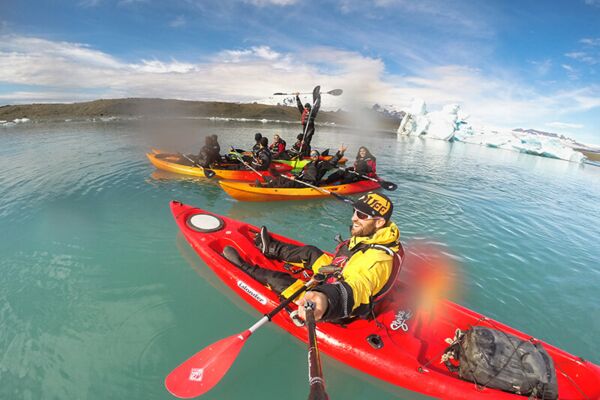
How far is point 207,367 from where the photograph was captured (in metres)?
2.96

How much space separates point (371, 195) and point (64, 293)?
18.3 feet

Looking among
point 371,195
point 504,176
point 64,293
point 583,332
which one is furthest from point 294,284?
point 504,176

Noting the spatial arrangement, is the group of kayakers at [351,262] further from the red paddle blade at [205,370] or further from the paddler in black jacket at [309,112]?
the paddler in black jacket at [309,112]

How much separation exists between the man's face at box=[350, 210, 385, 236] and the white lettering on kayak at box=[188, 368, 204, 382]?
2.34 meters

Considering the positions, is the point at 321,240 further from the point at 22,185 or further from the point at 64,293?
the point at 22,185

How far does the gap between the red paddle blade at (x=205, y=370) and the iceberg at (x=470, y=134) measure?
49695 mm

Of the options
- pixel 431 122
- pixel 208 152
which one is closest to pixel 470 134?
pixel 431 122

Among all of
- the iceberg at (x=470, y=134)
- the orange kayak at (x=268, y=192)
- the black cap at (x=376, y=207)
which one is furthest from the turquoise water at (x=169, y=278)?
the iceberg at (x=470, y=134)

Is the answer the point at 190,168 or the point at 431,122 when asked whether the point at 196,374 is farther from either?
the point at 431,122

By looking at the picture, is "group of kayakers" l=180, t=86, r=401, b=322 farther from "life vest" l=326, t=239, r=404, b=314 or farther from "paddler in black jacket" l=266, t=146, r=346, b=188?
"paddler in black jacket" l=266, t=146, r=346, b=188

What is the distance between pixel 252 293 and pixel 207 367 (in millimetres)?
1546

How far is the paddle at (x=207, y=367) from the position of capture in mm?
2803

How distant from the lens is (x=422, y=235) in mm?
8391

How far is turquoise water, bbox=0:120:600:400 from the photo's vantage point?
3770 mm
